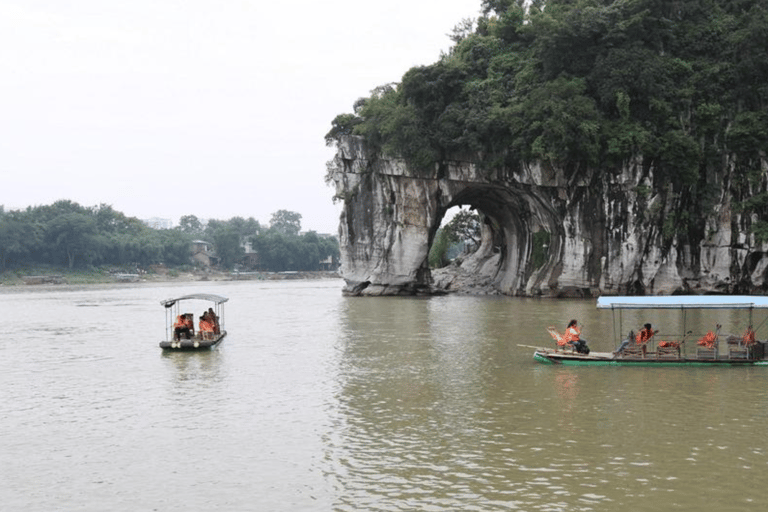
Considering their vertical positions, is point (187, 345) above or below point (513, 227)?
below

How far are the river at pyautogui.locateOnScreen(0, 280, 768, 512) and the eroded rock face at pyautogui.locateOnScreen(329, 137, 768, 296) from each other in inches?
803

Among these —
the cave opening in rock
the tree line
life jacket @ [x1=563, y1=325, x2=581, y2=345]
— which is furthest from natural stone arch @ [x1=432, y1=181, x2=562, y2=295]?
the tree line

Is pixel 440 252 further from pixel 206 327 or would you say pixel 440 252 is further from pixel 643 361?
pixel 643 361

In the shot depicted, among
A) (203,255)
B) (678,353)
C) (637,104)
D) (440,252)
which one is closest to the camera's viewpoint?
(678,353)

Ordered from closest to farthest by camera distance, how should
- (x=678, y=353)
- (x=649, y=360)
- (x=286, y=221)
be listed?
(x=649, y=360)
(x=678, y=353)
(x=286, y=221)

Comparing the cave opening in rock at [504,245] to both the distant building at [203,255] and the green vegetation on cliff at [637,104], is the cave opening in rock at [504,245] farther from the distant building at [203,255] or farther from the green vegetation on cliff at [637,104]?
the distant building at [203,255]

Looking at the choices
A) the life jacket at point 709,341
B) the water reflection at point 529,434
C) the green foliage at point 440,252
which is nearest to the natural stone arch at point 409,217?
the green foliage at point 440,252

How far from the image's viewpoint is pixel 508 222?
49.0m

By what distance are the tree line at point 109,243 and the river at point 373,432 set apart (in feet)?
229

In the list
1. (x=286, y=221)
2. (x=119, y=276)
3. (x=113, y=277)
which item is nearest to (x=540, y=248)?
(x=119, y=276)

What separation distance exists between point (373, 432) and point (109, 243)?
85308 mm

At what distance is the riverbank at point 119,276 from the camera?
8294cm

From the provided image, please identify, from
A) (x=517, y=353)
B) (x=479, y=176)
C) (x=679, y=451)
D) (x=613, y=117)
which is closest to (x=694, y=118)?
(x=613, y=117)

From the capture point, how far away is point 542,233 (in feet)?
145
